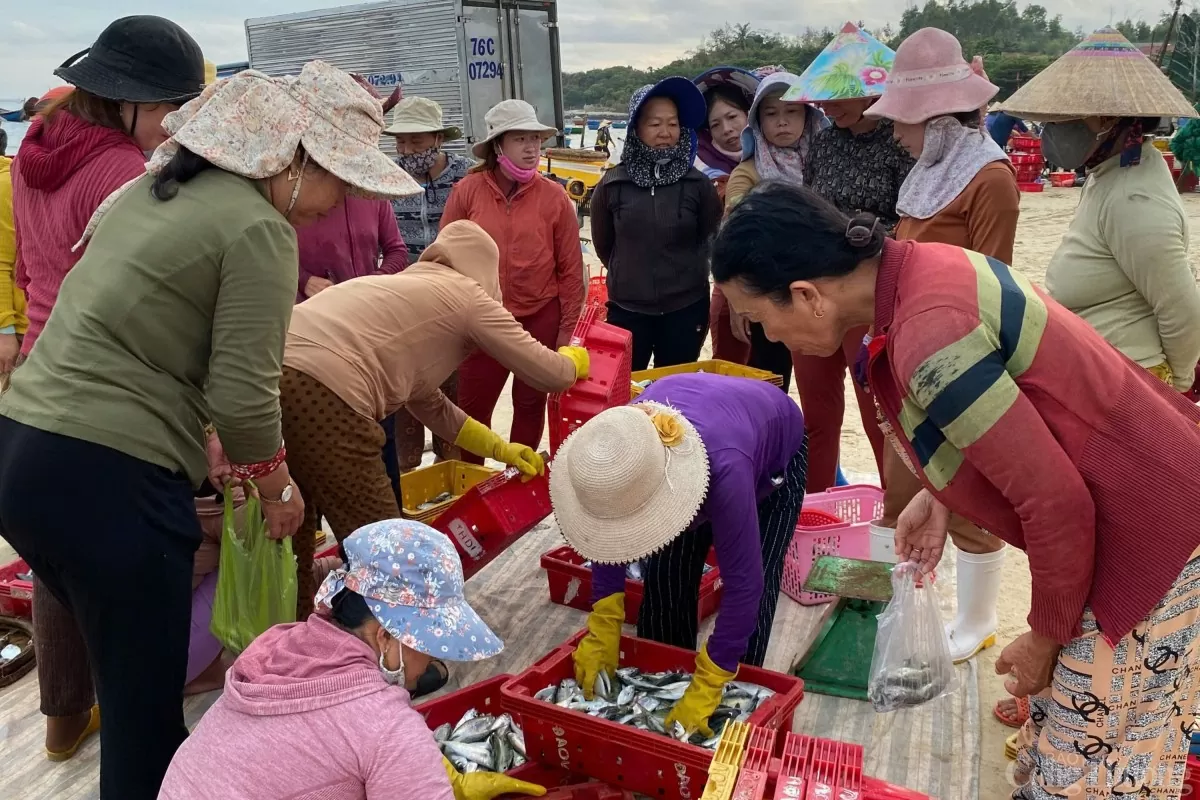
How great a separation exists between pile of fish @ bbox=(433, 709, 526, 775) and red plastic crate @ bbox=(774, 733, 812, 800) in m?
0.88

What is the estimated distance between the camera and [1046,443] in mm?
1728

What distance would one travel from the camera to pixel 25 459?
2.06 meters

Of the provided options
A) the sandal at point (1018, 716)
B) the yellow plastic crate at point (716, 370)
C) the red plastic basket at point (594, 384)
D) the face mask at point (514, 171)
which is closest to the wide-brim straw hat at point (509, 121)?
the face mask at point (514, 171)

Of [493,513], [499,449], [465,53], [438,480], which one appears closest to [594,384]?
[499,449]

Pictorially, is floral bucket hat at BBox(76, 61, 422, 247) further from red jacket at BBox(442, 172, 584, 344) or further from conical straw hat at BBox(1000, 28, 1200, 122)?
red jacket at BBox(442, 172, 584, 344)

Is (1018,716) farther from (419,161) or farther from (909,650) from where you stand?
(419,161)

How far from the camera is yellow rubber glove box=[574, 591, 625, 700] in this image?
110 inches

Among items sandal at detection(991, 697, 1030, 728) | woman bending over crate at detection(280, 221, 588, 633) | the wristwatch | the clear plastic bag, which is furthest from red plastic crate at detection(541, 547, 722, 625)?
the wristwatch

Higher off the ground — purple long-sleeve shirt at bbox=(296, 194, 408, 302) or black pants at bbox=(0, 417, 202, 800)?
purple long-sleeve shirt at bbox=(296, 194, 408, 302)

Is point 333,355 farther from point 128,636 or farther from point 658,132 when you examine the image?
point 658,132

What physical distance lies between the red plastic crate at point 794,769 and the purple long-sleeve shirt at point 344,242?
3.03 metres

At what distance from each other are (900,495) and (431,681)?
6.43 ft

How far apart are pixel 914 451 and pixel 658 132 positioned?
3154 millimetres

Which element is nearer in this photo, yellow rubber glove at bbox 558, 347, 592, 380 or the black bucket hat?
the black bucket hat
